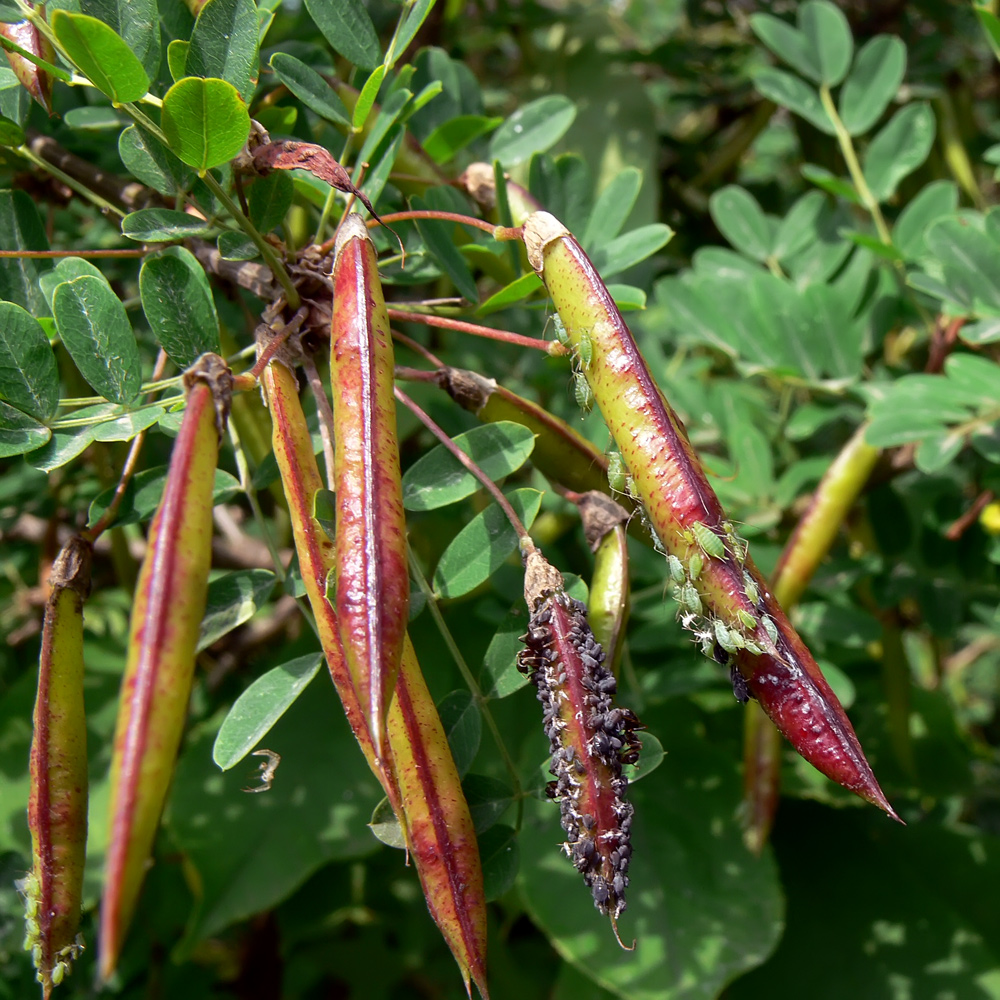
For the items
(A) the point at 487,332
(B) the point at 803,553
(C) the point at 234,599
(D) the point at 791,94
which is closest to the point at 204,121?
(A) the point at 487,332

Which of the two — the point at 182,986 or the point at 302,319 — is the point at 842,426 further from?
the point at 182,986

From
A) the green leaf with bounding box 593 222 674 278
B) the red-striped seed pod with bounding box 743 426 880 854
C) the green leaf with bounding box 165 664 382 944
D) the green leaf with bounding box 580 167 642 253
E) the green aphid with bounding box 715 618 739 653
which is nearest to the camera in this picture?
the green aphid with bounding box 715 618 739 653

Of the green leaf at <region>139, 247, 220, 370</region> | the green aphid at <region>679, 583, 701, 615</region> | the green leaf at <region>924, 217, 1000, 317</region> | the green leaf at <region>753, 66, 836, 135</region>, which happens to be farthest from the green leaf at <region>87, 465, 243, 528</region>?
the green leaf at <region>753, 66, 836, 135</region>

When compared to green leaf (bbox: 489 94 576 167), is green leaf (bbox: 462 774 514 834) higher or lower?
lower

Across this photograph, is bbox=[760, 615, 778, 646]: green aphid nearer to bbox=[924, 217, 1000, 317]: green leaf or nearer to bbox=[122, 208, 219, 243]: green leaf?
bbox=[122, 208, 219, 243]: green leaf

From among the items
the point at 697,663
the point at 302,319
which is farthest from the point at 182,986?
the point at 302,319

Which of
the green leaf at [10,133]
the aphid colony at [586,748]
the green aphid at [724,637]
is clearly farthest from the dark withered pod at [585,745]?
the green leaf at [10,133]

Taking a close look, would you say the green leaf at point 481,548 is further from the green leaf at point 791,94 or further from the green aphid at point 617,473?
the green leaf at point 791,94
